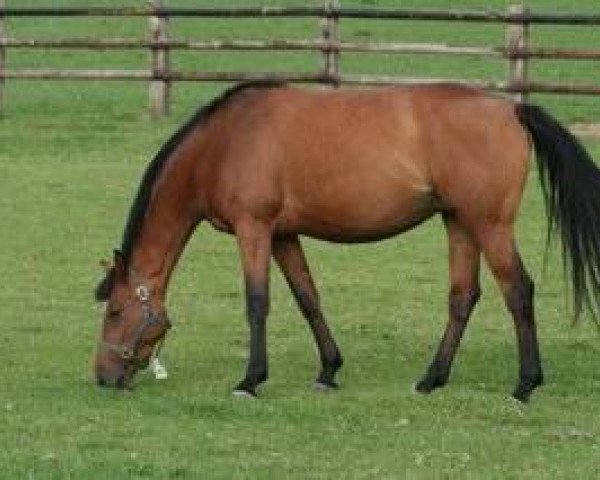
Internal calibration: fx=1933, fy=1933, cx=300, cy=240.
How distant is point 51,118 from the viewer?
79.9ft

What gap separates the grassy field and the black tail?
65cm

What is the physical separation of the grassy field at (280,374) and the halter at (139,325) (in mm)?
210

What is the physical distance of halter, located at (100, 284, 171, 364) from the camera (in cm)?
1005

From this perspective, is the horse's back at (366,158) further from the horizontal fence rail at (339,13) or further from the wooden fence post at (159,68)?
the wooden fence post at (159,68)

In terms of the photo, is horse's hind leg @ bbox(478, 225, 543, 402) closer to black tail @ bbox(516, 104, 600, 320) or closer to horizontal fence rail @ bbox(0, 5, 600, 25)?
black tail @ bbox(516, 104, 600, 320)

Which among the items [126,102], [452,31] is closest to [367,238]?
[126,102]

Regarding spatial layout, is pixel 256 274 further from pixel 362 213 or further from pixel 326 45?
pixel 326 45

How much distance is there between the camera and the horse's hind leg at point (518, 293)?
981 cm

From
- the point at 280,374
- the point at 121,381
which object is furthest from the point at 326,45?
the point at 121,381

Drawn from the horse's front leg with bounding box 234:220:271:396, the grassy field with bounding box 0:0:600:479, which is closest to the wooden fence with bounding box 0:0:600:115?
the grassy field with bounding box 0:0:600:479

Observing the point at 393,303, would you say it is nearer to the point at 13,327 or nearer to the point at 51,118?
the point at 13,327

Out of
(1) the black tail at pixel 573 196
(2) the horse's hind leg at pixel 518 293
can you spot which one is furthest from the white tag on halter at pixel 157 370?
(1) the black tail at pixel 573 196

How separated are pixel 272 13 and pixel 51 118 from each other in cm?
343

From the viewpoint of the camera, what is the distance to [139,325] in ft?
33.2
